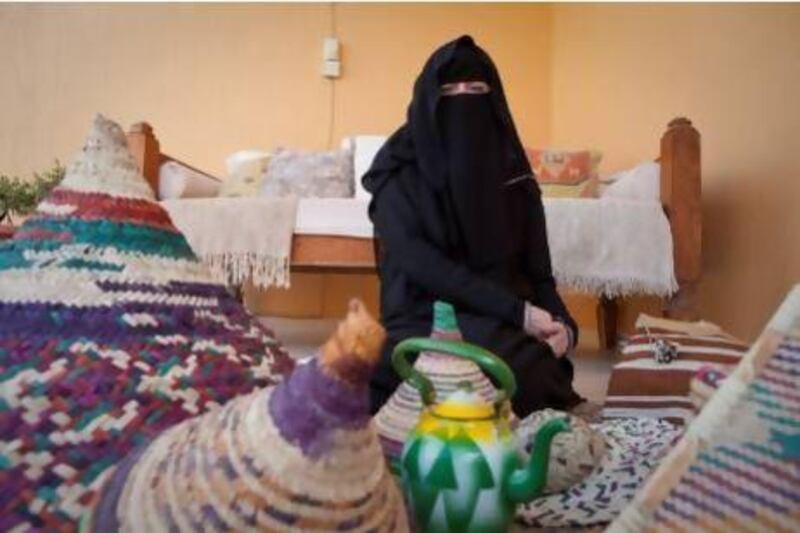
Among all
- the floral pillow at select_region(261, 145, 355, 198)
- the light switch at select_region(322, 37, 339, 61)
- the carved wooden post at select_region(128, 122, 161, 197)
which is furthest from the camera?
the light switch at select_region(322, 37, 339, 61)

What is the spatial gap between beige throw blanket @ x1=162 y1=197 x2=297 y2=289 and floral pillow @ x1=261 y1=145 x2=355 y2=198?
0.51 meters

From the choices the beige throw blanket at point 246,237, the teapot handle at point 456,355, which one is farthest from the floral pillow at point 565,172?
the teapot handle at point 456,355

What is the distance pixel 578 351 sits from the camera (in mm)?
2318

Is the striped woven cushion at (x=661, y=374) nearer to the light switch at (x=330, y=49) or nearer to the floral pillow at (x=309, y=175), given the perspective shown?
the floral pillow at (x=309, y=175)

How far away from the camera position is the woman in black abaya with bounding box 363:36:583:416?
104 cm

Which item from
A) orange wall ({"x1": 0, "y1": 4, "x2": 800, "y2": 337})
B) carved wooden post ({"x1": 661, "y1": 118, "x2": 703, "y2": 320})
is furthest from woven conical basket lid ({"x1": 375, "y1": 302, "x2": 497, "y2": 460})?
orange wall ({"x1": 0, "y1": 4, "x2": 800, "y2": 337})

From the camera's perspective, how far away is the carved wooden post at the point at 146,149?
6.32ft

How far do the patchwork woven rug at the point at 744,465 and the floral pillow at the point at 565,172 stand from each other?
6.22 feet

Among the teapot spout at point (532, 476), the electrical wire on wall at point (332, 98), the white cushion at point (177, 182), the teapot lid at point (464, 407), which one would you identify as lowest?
the teapot spout at point (532, 476)

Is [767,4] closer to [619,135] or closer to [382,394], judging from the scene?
[619,135]

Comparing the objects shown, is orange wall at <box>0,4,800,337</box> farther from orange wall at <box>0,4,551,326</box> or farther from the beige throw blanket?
the beige throw blanket

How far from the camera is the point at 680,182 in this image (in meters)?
1.70

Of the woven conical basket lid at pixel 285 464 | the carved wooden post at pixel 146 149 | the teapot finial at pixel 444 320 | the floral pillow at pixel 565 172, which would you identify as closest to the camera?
the woven conical basket lid at pixel 285 464

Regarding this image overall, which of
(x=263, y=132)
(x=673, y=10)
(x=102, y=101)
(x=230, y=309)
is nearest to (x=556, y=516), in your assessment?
(x=230, y=309)
